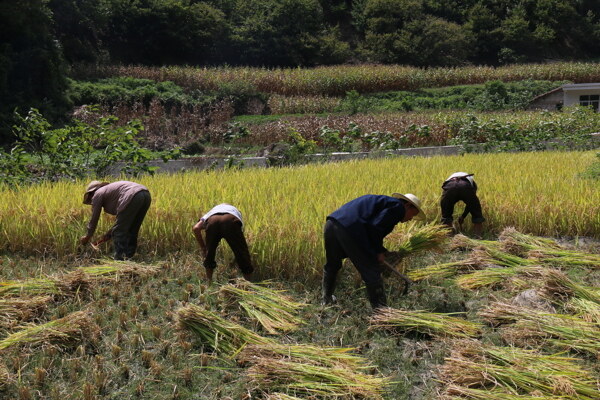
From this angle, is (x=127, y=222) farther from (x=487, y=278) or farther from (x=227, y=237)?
(x=487, y=278)

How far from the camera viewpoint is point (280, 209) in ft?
17.0

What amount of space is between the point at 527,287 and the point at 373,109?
1683 centimetres

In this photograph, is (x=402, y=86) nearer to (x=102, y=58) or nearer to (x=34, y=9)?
(x=102, y=58)

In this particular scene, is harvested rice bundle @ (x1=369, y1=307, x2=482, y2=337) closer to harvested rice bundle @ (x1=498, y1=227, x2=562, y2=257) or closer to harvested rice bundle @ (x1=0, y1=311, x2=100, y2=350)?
harvested rice bundle @ (x1=498, y1=227, x2=562, y2=257)

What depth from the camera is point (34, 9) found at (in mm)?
14992

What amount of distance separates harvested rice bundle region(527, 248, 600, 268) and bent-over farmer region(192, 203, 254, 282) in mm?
2396

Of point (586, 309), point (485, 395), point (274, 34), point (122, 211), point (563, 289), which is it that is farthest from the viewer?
point (274, 34)

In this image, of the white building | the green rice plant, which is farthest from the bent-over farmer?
the white building

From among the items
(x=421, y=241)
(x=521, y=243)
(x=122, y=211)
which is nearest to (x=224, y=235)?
(x=122, y=211)

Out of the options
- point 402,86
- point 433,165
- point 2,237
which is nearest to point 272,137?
point 433,165

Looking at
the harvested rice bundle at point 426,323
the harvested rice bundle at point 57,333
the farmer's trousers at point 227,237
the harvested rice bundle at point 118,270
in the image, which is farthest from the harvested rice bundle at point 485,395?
the harvested rice bundle at point 118,270

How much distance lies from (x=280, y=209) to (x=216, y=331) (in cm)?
207

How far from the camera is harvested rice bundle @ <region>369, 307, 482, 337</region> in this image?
3357 mm

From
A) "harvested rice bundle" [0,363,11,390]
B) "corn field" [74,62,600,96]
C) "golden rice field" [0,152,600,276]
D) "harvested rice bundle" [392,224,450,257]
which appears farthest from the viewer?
"corn field" [74,62,600,96]
